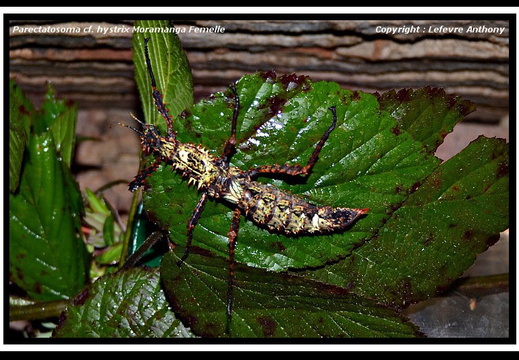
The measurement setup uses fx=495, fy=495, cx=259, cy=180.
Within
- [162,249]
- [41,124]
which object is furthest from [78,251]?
[41,124]

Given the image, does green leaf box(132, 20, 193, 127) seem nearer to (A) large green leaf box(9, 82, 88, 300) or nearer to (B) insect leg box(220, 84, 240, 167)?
(B) insect leg box(220, 84, 240, 167)

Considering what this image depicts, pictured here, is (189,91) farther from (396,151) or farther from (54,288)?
(54,288)

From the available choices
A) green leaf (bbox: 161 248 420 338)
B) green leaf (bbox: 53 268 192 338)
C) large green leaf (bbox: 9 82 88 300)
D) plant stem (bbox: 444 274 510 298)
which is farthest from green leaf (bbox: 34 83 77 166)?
plant stem (bbox: 444 274 510 298)

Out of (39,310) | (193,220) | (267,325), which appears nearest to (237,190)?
(193,220)

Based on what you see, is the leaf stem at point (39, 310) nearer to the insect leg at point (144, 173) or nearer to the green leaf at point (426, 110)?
the insect leg at point (144, 173)

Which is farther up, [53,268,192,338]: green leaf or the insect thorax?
the insect thorax

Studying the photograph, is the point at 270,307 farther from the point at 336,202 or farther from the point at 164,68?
the point at 164,68
